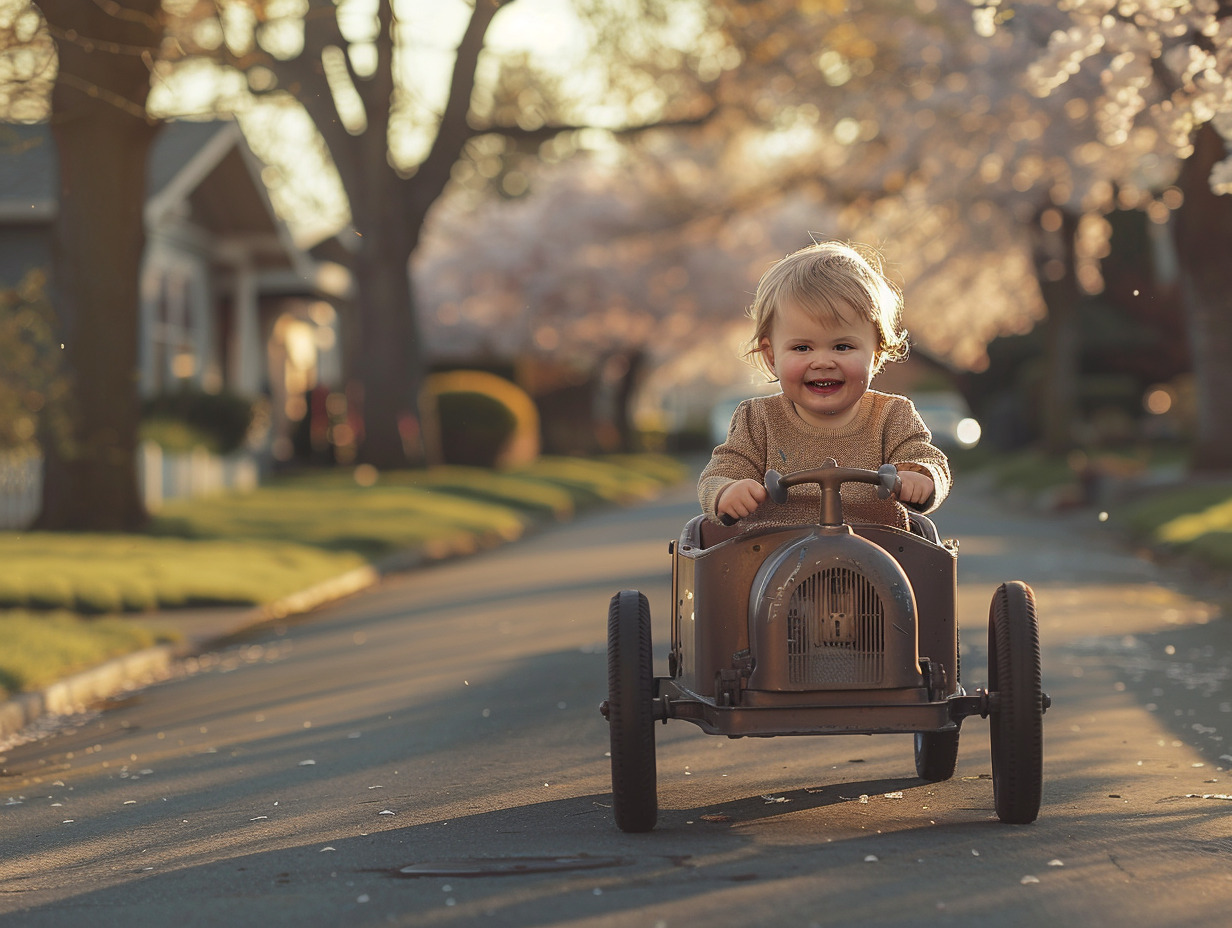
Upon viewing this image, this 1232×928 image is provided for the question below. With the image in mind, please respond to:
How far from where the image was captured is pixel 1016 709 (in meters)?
5.33

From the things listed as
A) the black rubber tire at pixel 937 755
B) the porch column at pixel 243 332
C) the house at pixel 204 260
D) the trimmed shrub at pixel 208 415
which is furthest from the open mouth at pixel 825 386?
the porch column at pixel 243 332

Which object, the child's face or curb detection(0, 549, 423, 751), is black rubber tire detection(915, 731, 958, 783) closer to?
the child's face

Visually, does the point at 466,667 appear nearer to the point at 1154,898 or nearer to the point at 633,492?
the point at 1154,898

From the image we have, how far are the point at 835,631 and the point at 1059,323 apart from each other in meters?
28.4

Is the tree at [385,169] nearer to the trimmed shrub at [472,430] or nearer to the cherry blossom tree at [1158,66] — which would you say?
the trimmed shrub at [472,430]

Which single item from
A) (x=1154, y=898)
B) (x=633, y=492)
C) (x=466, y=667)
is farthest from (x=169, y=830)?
(x=633, y=492)

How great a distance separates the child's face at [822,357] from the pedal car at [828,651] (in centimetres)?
39

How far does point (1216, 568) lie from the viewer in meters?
15.6

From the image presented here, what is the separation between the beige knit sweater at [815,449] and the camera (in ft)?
18.9

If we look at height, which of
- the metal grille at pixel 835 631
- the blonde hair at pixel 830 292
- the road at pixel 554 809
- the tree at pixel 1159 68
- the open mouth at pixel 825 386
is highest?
the tree at pixel 1159 68

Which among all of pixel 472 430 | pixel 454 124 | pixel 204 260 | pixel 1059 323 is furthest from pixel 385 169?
pixel 1059 323

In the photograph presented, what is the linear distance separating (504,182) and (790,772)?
71294 mm

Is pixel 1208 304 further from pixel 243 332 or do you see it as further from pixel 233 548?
pixel 243 332

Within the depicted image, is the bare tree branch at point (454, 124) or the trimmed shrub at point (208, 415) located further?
the bare tree branch at point (454, 124)
